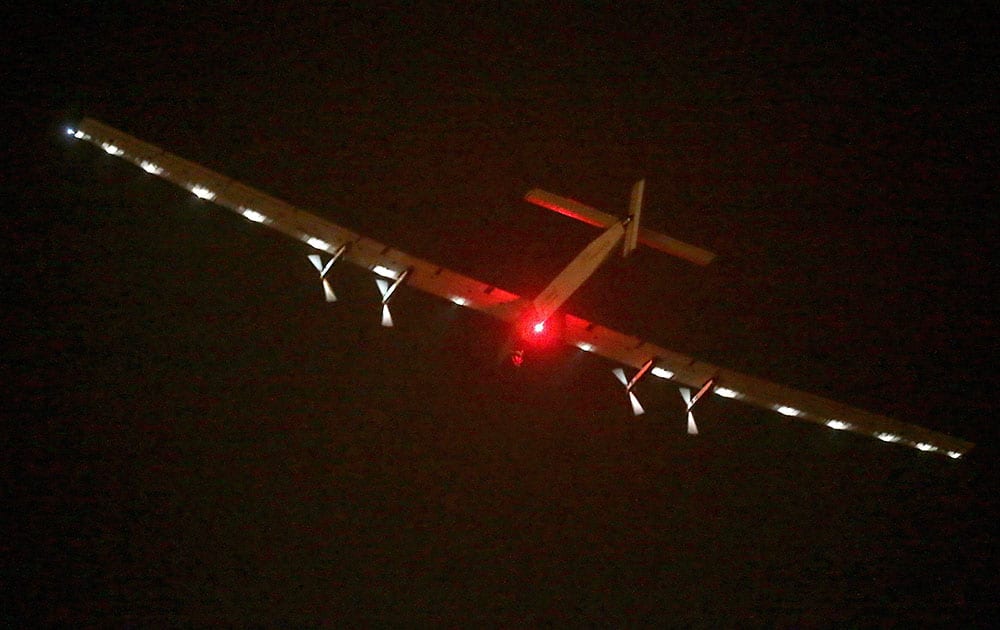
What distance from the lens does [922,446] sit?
27.2 meters

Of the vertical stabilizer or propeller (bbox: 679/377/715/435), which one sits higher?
the vertical stabilizer

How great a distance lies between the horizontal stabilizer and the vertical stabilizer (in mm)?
220

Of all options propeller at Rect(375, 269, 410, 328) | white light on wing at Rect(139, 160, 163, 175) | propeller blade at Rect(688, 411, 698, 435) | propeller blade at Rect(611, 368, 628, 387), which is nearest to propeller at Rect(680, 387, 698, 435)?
propeller blade at Rect(688, 411, 698, 435)

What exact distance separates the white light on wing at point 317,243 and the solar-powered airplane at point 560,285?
25 millimetres

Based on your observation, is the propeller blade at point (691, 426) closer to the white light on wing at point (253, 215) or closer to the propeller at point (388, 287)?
the propeller at point (388, 287)

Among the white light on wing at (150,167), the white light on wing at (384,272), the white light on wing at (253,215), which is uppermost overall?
the white light on wing at (150,167)

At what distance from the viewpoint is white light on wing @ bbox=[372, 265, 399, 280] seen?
25.8 metres

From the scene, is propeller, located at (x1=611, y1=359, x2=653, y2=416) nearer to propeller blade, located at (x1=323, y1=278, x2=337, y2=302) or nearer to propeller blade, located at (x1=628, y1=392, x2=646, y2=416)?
propeller blade, located at (x1=628, y1=392, x2=646, y2=416)

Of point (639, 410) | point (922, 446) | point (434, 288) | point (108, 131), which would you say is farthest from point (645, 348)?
point (108, 131)

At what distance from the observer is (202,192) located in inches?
987

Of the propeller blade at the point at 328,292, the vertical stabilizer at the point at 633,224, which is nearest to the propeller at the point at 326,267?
the propeller blade at the point at 328,292

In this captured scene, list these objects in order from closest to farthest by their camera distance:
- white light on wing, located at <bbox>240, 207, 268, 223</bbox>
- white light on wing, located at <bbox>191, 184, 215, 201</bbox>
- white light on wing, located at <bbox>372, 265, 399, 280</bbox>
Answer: white light on wing, located at <bbox>191, 184, 215, 201</bbox> → white light on wing, located at <bbox>240, 207, 268, 223</bbox> → white light on wing, located at <bbox>372, 265, 399, 280</bbox>

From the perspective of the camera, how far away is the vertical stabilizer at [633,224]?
26.5 meters

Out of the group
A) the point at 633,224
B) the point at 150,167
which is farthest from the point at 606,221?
the point at 150,167
